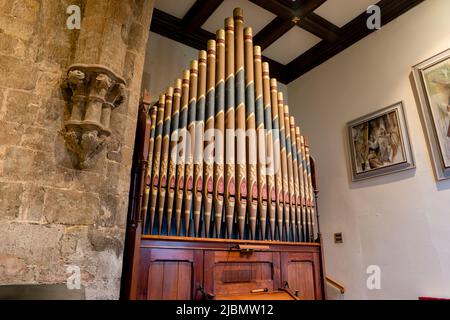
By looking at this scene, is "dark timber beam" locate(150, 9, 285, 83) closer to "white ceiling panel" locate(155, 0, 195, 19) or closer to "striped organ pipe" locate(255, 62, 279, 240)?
"white ceiling panel" locate(155, 0, 195, 19)

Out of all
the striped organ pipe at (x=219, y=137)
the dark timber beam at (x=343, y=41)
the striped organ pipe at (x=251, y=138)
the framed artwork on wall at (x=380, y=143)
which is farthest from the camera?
the dark timber beam at (x=343, y=41)

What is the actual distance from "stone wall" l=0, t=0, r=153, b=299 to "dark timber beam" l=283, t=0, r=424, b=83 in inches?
109

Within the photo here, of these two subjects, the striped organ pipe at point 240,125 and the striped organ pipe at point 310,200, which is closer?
the striped organ pipe at point 240,125

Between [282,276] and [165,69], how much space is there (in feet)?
8.16

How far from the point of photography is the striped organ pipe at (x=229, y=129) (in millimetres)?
2348

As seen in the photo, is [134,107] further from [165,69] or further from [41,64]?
[165,69]

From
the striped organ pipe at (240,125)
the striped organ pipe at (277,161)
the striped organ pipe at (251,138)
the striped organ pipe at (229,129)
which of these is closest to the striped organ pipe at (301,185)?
the striped organ pipe at (277,161)

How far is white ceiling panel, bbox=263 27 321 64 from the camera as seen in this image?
398cm

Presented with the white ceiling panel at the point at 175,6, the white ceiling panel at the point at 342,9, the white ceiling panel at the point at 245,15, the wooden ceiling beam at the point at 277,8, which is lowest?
the wooden ceiling beam at the point at 277,8

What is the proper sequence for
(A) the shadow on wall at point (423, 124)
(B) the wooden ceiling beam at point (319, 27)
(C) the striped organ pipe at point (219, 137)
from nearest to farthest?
1. (C) the striped organ pipe at point (219, 137)
2. (A) the shadow on wall at point (423, 124)
3. (B) the wooden ceiling beam at point (319, 27)

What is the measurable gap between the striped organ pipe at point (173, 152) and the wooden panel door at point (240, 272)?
1.34ft

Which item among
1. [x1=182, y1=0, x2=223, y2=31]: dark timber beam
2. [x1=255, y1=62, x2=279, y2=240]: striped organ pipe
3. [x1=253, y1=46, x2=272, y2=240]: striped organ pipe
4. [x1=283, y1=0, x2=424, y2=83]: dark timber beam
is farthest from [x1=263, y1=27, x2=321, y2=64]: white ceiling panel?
[x1=255, y1=62, x2=279, y2=240]: striped organ pipe

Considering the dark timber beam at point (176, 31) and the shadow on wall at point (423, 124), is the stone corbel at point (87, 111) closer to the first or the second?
the dark timber beam at point (176, 31)
